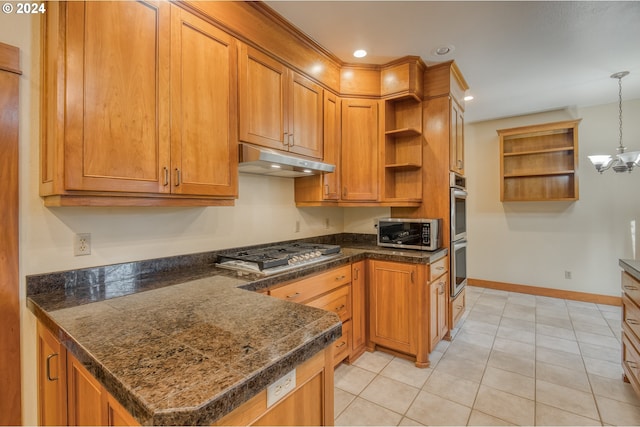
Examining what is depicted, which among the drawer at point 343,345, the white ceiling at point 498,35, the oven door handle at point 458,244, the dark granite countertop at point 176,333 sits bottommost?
the drawer at point 343,345

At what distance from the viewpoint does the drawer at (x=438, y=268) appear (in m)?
2.46

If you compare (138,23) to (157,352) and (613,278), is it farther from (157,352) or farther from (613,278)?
(613,278)

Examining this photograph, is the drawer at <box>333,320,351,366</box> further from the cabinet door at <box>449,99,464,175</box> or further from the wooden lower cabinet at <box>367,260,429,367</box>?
the cabinet door at <box>449,99,464,175</box>

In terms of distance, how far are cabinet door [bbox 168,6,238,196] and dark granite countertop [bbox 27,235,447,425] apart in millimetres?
582

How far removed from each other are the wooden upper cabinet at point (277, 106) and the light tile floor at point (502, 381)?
6.14ft

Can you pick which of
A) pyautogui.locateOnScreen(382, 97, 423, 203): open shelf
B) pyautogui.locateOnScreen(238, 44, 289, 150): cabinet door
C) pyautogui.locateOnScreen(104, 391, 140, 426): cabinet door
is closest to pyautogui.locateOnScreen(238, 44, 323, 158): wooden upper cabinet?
pyautogui.locateOnScreen(238, 44, 289, 150): cabinet door

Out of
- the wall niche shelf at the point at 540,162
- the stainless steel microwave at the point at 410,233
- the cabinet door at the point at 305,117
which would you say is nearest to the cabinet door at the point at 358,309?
the stainless steel microwave at the point at 410,233

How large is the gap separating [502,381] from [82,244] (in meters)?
2.94

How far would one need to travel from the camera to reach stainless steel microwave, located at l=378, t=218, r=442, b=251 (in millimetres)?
2629

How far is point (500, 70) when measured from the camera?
292cm

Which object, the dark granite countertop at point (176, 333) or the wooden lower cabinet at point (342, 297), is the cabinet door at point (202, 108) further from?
the wooden lower cabinet at point (342, 297)

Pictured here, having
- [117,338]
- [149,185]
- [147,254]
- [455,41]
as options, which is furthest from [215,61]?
[455,41]

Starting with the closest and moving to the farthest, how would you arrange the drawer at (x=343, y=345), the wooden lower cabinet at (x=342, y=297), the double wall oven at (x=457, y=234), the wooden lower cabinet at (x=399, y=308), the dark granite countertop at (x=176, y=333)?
1. the dark granite countertop at (x=176, y=333)
2. the wooden lower cabinet at (x=342, y=297)
3. the drawer at (x=343, y=345)
4. the wooden lower cabinet at (x=399, y=308)
5. the double wall oven at (x=457, y=234)

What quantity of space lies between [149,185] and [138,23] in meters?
0.79
